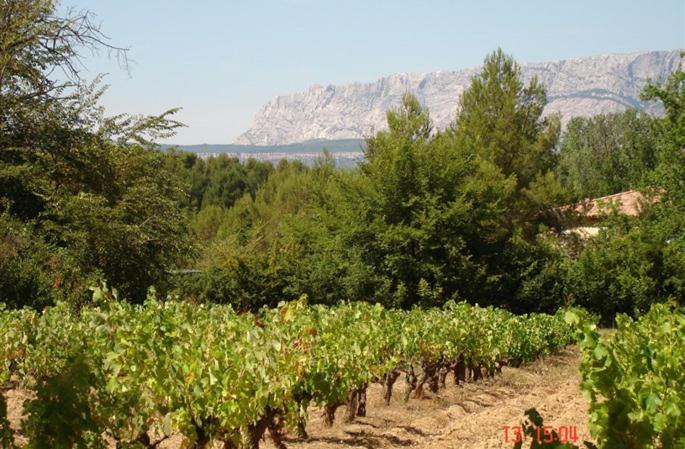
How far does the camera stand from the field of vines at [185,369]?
3680 mm

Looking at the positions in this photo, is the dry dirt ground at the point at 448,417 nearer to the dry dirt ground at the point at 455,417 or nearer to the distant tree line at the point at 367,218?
the dry dirt ground at the point at 455,417

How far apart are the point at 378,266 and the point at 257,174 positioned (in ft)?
117

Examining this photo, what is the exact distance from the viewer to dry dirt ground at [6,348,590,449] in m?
7.54

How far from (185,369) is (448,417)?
195 inches

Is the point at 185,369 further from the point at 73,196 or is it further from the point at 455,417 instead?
the point at 73,196

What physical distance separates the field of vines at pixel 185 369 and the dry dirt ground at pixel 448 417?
12.6 inches

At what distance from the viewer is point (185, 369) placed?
5.33 meters

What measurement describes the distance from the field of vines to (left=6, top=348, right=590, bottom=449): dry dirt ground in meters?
0.32

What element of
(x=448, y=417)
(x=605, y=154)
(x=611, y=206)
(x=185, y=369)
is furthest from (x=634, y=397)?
(x=605, y=154)

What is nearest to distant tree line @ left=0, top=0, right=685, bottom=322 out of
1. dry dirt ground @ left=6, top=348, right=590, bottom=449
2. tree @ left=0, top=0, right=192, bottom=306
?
tree @ left=0, top=0, right=192, bottom=306

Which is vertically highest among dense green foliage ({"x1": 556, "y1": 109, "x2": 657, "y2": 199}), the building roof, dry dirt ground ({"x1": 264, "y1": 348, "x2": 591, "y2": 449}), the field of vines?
dense green foliage ({"x1": 556, "y1": 109, "x2": 657, "y2": 199})

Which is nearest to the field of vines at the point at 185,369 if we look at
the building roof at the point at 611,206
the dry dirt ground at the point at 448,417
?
the dry dirt ground at the point at 448,417

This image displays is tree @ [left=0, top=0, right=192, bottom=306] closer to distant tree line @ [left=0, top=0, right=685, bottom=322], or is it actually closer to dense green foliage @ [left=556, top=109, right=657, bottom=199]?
distant tree line @ [left=0, top=0, right=685, bottom=322]

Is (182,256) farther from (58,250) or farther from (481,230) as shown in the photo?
(481,230)
